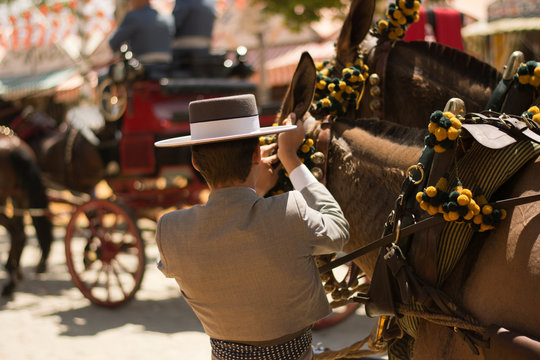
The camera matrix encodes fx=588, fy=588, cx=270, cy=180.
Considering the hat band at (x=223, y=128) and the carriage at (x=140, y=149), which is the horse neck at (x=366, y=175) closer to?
the hat band at (x=223, y=128)

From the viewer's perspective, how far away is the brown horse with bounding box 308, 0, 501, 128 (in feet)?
7.20

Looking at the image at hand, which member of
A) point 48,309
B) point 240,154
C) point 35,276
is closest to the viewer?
point 240,154

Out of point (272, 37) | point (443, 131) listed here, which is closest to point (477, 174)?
point (443, 131)

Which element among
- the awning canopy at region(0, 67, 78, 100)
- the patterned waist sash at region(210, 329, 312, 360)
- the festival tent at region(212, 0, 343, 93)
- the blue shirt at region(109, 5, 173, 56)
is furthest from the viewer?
the festival tent at region(212, 0, 343, 93)

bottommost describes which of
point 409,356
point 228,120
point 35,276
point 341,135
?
point 35,276

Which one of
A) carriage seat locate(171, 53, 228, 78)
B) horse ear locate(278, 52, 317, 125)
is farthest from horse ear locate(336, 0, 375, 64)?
carriage seat locate(171, 53, 228, 78)

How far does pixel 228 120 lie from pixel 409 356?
3.17 ft

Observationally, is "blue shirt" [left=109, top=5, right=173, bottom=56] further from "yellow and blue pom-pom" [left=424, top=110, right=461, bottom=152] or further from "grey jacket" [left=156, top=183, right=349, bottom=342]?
"yellow and blue pom-pom" [left=424, top=110, right=461, bottom=152]

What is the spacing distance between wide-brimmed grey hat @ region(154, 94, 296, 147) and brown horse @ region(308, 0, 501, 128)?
29.4 inches

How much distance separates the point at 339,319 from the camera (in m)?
4.56

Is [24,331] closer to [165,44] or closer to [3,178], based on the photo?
[3,178]

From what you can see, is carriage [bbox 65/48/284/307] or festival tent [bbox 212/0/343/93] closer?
carriage [bbox 65/48/284/307]

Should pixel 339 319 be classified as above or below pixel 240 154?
below

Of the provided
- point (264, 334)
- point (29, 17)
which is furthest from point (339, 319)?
point (29, 17)
